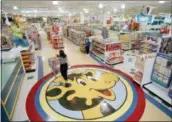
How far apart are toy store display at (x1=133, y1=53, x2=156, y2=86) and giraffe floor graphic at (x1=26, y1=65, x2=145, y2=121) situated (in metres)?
0.33

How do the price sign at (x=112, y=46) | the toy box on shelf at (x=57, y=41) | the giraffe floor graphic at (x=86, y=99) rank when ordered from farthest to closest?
the toy box on shelf at (x=57, y=41), the price sign at (x=112, y=46), the giraffe floor graphic at (x=86, y=99)

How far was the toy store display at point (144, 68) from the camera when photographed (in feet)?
15.2

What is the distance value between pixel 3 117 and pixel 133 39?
906cm

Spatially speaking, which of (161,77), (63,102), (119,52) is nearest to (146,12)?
(119,52)

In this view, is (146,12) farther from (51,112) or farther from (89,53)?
(51,112)

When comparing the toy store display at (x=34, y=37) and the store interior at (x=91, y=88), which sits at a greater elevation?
the toy store display at (x=34, y=37)

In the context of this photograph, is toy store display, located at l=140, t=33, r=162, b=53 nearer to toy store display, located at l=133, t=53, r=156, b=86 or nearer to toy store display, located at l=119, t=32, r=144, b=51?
toy store display, located at l=119, t=32, r=144, b=51

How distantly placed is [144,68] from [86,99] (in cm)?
226

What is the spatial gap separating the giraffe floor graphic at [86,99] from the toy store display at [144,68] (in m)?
0.33

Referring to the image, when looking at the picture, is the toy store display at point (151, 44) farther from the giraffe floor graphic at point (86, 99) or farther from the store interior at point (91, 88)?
the giraffe floor graphic at point (86, 99)

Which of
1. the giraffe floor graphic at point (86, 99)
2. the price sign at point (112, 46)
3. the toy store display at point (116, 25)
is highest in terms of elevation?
the toy store display at point (116, 25)

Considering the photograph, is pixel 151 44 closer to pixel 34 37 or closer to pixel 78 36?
pixel 78 36

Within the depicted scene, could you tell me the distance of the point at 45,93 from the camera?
4750 millimetres

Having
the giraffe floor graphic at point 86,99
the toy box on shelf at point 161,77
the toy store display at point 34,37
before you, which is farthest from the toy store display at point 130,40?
the toy store display at point 34,37
